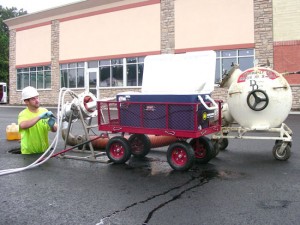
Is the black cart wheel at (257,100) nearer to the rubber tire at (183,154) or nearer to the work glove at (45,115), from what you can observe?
the rubber tire at (183,154)

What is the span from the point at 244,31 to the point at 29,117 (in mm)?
18495

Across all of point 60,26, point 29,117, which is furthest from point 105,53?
point 29,117

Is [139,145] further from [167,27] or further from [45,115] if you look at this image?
[167,27]

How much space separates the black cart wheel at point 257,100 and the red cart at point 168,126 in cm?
65

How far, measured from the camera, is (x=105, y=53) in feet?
97.2

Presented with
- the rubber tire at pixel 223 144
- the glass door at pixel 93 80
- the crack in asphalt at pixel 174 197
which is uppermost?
the glass door at pixel 93 80

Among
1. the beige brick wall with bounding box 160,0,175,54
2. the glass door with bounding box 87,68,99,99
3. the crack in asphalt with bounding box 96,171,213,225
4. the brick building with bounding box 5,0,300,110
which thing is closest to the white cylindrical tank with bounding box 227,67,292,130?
the crack in asphalt with bounding box 96,171,213,225

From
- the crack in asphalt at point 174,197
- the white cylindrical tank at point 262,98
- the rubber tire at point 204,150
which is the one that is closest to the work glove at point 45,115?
the rubber tire at point 204,150

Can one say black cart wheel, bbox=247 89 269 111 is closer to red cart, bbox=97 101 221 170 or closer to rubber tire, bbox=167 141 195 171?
red cart, bbox=97 101 221 170

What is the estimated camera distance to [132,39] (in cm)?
2805

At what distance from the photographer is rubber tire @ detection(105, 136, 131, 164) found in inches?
267

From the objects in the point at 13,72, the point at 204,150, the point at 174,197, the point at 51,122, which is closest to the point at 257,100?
the point at 204,150

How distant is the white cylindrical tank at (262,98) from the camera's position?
7.01m

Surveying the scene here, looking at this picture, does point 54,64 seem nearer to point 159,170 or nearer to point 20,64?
point 20,64
